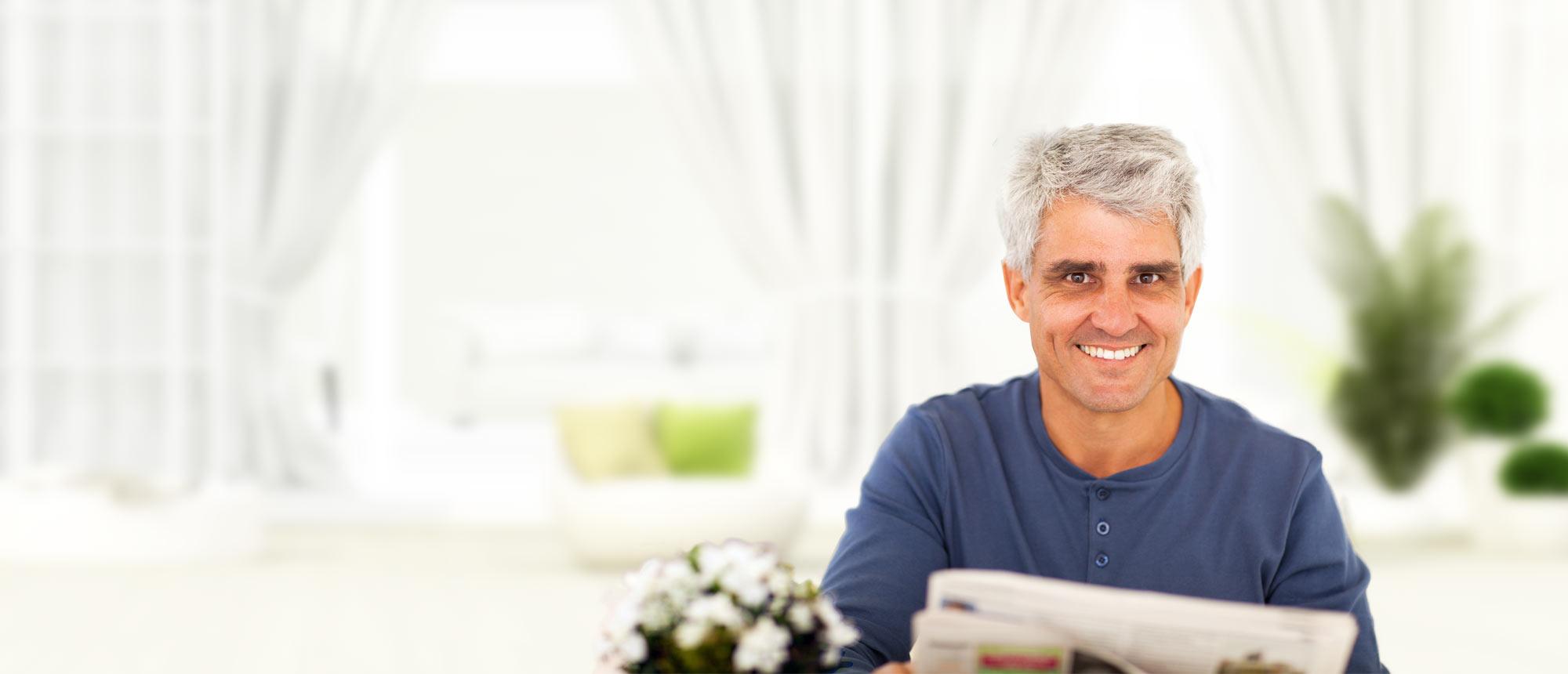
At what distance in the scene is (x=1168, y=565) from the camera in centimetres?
126

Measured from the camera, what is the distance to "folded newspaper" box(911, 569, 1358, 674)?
925 millimetres

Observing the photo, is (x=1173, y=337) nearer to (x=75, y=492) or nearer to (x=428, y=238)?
(x=75, y=492)

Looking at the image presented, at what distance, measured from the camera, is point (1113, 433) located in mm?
1312

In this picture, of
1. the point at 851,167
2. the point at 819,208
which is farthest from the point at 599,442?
the point at 851,167

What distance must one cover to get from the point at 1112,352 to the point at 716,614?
0.47 m

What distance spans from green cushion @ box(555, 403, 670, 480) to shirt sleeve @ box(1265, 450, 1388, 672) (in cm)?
392

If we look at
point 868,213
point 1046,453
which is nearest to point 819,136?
point 868,213

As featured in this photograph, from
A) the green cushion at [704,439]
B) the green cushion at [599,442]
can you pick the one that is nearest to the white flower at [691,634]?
the green cushion at [599,442]

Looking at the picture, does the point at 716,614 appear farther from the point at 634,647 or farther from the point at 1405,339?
the point at 1405,339

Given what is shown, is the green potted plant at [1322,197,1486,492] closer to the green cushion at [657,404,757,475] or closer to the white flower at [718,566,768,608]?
the green cushion at [657,404,757,475]

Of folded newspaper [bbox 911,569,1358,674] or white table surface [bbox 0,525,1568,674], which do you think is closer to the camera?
folded newspaper [bbox 911,569,1358,674]

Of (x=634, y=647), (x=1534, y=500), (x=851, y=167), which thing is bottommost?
(x=1534, y=500)

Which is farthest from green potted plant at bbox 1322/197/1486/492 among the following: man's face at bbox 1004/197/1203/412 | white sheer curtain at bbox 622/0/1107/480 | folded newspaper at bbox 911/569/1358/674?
folded newspaper at bbox 911/569/1358/674

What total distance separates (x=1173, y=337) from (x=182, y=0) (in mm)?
5380
